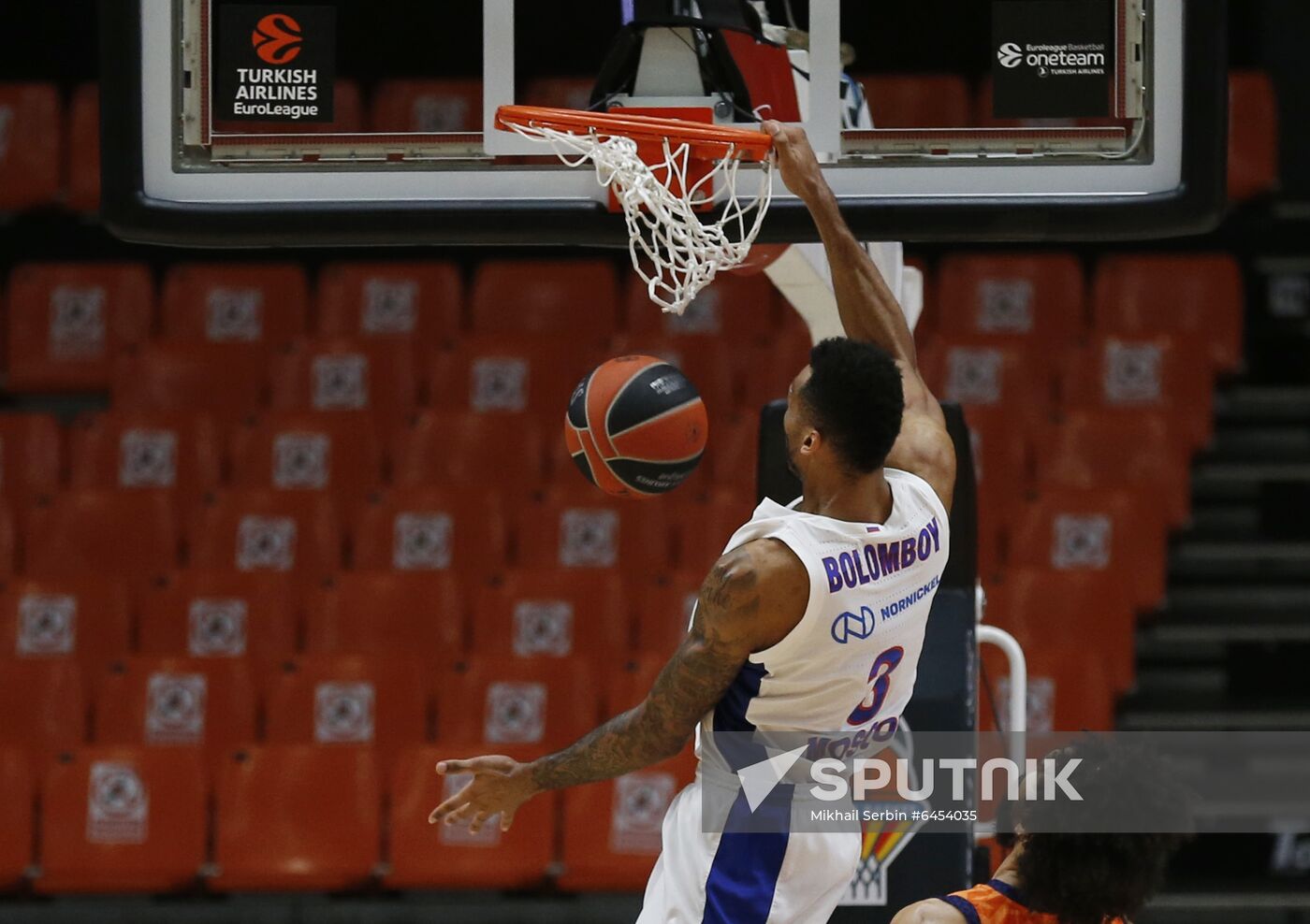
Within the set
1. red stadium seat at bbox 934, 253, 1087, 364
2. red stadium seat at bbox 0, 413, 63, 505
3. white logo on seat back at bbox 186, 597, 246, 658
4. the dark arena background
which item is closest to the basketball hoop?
the dark arena background

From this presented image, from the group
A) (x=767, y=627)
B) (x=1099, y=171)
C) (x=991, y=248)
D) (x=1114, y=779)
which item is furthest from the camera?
(x=991, y=248)

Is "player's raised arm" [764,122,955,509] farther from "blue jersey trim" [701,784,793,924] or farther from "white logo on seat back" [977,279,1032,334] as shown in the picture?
"white logo on seat back" [977,279,1032,334]

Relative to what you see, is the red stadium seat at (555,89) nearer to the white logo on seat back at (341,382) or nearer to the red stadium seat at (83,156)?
the white logo on seat back at (341,382)

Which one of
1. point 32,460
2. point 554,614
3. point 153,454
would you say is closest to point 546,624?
point 554,614

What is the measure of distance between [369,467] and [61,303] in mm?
1696

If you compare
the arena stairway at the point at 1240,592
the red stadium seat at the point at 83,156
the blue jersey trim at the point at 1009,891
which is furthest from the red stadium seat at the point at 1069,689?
the red stadium seat at the point at 83,156

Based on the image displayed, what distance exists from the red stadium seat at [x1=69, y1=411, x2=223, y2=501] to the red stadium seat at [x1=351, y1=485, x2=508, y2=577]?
84 centimetres

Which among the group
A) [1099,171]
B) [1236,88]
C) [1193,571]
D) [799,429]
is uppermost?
[1236,88]

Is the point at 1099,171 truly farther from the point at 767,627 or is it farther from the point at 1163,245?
the point at 1163,245

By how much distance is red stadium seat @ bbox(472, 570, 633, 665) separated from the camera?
661 cm

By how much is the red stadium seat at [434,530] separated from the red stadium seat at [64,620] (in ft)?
2.95

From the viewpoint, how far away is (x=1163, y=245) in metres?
8.62

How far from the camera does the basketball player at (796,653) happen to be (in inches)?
116

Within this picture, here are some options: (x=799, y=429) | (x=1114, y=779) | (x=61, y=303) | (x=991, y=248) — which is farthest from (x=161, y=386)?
(x=1114, y=779)
